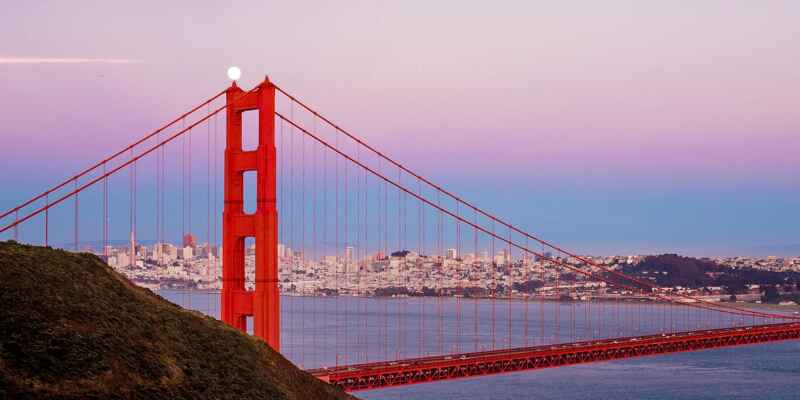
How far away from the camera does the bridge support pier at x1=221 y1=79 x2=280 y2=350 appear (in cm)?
2614

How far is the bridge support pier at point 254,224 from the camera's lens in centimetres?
2614

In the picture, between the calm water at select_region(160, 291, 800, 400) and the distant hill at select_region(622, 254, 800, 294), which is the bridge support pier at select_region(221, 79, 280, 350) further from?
the distant hill at select_region(622, 254, 800, 294)

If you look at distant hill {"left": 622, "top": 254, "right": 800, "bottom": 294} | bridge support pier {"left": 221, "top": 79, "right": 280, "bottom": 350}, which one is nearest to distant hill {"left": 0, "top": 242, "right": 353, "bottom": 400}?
bridge support pier {"left": 221, "top": 79, "right": 280, "bottom": 350}

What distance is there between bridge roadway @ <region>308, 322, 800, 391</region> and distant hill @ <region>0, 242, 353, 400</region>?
8.94 m

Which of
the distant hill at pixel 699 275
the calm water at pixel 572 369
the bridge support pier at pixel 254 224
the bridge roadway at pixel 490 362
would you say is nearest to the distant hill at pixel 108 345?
the bridge support pier at pixel 254 224

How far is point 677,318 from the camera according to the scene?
142m

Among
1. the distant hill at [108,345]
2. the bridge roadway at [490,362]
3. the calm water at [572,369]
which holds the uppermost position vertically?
the distant hill at [108,345]

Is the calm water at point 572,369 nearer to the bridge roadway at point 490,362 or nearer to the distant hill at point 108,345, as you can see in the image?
the bridge roadway at point 490,362

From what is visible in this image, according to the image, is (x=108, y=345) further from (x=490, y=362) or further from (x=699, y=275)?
(x=699, y=275)

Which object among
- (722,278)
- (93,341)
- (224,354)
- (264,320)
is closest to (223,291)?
(264,320)

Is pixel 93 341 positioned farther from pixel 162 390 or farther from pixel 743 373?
pixel 743 373

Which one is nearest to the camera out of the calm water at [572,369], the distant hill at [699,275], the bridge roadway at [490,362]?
the bridge roadway at [490,362]

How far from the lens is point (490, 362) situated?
116 feet

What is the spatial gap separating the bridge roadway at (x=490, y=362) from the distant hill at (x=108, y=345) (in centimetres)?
894
